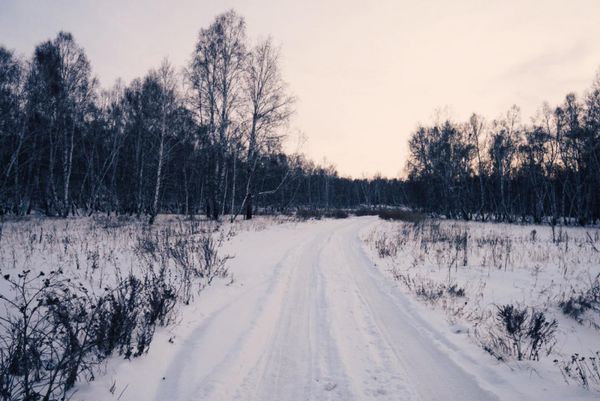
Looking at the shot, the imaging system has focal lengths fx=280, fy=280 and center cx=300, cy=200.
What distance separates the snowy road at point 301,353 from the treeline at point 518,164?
26353mm

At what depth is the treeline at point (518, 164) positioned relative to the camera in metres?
24.0

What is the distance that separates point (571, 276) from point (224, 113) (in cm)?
1723

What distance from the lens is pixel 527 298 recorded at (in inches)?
209

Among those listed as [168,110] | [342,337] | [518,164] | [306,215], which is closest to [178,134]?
[168,110]

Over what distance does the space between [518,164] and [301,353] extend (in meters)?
38.2

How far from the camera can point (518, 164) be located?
104 feet

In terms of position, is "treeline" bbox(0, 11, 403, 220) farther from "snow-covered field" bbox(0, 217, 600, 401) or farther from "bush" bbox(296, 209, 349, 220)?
"snow-covered field" bbox(0, 217, 600, 401)

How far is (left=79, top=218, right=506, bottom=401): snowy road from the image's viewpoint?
254 centimetres

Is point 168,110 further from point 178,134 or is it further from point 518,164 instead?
point 518,164

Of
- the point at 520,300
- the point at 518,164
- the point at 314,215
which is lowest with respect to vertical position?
the point at 520,300

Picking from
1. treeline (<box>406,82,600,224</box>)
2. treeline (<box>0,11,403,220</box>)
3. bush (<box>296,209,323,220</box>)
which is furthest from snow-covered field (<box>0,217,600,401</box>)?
treeline (<box>406,82,600,224</box>)

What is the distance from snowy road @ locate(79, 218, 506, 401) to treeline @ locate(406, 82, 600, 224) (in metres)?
26.4

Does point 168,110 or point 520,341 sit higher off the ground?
point 168,110

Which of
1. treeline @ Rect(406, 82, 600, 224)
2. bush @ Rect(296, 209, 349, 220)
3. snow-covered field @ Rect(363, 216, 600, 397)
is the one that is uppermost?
treeline @ Rect(406, 82, 600, 224)
